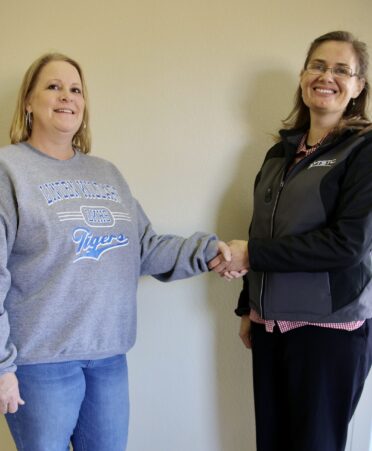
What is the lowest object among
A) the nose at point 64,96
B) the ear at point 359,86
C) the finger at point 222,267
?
the finger at point 222,267

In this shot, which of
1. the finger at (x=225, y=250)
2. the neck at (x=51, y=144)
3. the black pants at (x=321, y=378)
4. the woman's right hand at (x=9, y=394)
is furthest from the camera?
the finger at (x=225, y=250)

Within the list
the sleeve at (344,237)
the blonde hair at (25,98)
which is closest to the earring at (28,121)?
the blonde hair at (25,98)

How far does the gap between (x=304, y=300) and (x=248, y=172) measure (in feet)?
2.00

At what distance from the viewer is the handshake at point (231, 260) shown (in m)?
1.37

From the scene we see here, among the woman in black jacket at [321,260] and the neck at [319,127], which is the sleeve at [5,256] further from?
the neck at [319,127]

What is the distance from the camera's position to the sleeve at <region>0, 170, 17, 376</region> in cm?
108

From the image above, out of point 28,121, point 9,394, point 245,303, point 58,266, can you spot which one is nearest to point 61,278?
point 58,266

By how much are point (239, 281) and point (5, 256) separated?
36.1 inches

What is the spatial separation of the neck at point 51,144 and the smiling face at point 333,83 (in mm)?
797

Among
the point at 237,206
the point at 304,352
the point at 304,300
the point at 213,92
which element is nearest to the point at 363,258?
the point at 304,300

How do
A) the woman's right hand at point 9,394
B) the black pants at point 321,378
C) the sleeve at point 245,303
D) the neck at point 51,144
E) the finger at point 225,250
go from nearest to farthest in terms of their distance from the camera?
the woman's right hand at point 9,394, the black pants at point 321,378, the neck at point 51,144, the finger at point 225,250, the sleeve at point 245,303

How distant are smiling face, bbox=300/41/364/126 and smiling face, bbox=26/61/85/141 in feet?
2.45

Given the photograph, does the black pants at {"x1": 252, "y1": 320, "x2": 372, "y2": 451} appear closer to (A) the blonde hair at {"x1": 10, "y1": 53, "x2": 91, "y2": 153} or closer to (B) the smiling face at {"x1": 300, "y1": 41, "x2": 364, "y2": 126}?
(B) the smiling face at {"x1": 300, "y1": 41, "x2": 364, "y2": 126}

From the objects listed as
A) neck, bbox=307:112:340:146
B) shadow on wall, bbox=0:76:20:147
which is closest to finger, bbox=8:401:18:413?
shadow on wall, bbox=0:76:20:147
